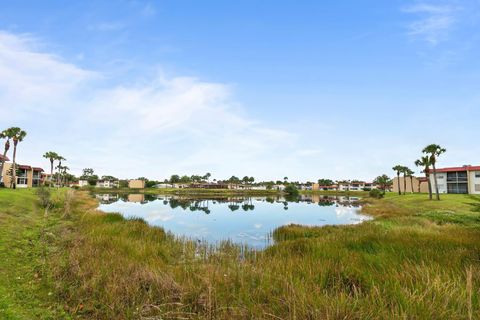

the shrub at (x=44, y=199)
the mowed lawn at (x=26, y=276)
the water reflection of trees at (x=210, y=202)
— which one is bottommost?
the water reflection of trees at (x=210, y=202)

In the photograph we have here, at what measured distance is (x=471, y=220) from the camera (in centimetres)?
2297

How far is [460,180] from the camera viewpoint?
79.2m

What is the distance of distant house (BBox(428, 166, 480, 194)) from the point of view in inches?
2931

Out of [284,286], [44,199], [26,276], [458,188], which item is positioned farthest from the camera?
[458,188]

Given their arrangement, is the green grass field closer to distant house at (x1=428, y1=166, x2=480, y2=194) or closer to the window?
distant house at (x1=428, y1=166, x2=480, y2=194)

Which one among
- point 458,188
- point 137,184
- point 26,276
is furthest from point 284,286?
point 137,184

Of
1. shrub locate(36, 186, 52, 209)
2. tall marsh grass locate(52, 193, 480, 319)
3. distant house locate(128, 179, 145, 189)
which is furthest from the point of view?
distant house locate(128, 179, 145, 189)

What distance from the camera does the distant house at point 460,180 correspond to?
7444 cm

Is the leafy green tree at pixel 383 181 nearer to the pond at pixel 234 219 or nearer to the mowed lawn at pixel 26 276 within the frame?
the pond at pixel 234 219

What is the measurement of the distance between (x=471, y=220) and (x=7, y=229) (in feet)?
104

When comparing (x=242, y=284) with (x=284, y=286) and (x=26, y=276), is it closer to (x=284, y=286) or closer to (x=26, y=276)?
Result: (x=284, y=286)

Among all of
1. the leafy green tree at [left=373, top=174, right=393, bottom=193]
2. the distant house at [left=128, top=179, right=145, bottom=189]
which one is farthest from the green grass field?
the distant house at [left=128, top=179, right=145, bottom=189]

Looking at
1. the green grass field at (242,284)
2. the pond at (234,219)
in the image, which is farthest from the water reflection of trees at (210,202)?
the green grass field at (242,284)

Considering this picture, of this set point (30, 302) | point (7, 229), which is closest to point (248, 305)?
point (30, 302)
